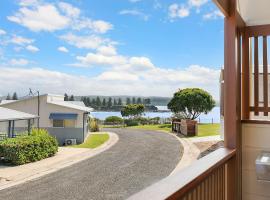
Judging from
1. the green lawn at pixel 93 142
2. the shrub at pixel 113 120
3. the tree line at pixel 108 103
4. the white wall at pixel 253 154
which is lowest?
the green lawn at pixel 93 142

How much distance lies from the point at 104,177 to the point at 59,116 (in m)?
6.16

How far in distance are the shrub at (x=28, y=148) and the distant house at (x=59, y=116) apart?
10.8 ft

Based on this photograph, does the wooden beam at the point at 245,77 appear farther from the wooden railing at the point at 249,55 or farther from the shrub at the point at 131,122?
the shrub at the point at 131,122

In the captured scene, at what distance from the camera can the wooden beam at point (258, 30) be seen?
2045 mm

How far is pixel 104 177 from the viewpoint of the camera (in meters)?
8.27

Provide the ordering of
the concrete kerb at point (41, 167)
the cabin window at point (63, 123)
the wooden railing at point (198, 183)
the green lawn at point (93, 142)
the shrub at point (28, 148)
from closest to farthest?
the wooden railing at point (198, 183) < the concrete kerb at point (41, 167) < the shrub at point (28, 148) < the green lawn at point (93, 142) < the cabin window at point (63, 123)

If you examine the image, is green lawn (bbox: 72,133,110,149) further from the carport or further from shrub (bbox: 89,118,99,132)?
the carport

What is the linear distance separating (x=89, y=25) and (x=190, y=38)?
35.0ft

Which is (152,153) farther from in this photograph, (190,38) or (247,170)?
(190,38)

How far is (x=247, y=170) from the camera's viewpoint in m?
1.98

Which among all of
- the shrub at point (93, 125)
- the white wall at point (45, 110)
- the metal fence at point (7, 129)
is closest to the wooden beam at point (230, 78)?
the metal fence at point (7, 129)

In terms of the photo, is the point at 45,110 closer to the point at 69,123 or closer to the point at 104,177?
the point at 69,123

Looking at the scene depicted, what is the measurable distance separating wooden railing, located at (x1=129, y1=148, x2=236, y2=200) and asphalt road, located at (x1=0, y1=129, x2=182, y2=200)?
4320 mm

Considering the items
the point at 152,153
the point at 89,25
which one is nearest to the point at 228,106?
the point at 152,153
